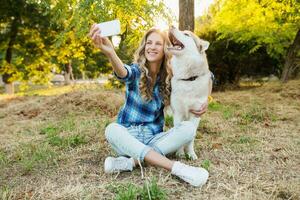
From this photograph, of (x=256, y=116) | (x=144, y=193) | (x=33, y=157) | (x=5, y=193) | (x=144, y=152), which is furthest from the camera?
(x=256, y=116)

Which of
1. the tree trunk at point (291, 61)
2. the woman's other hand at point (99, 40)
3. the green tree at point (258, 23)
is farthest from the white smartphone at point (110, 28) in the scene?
the tree trunk at point (291, 61)

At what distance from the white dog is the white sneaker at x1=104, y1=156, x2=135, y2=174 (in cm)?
60

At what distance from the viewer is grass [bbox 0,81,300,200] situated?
2.84 meters

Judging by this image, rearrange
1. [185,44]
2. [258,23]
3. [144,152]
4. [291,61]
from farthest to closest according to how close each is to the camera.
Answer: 1. [291,61]
2. [258,23]
3. [185,44]
4. [144,152]

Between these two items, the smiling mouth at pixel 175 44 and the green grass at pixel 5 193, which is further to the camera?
the smiling mouth at pixel 175 44

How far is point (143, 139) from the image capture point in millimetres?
3461

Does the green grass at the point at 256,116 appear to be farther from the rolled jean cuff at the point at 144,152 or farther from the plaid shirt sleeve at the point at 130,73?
the rolled jean cuff at the point at 144,152

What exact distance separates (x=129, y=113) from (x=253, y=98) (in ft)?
17.5

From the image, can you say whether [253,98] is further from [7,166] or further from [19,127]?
[7,166]

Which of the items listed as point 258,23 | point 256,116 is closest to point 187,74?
point 256,116

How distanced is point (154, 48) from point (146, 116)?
24.1 inches

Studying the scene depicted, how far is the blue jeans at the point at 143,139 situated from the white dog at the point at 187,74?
0.48ft

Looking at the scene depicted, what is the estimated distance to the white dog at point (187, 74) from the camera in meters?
3.25

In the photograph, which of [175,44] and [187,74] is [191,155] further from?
[175,44]
